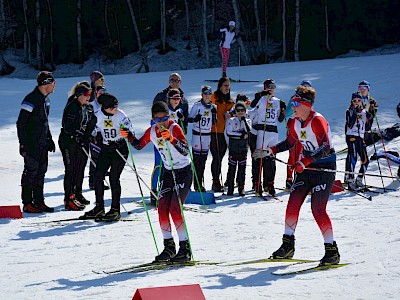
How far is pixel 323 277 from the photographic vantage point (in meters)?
6.36

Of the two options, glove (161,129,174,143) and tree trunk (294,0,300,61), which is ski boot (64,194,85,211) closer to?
glove (161,129,174,143)

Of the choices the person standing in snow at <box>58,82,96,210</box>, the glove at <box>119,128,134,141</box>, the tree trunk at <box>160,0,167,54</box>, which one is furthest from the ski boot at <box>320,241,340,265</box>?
the tree trunk at <box>160,0,167,54</box>

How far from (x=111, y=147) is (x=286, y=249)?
2.77 meters

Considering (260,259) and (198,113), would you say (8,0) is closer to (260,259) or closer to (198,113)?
(198,113)

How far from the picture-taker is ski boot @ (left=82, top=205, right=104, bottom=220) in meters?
9.22

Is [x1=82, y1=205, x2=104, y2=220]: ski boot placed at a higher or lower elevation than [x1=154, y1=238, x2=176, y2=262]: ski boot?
lower

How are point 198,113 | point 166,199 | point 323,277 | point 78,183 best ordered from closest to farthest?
point 323,277
point 166,199
point 78,183
point 198,113

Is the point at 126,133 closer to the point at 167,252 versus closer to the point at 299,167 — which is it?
the point at 167,252

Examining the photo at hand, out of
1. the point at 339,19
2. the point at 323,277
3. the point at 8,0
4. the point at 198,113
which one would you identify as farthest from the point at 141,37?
the point at 323,277

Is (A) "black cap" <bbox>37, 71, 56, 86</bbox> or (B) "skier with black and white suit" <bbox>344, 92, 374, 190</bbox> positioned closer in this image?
(A) "black cap" <bbox>37, 71, 56, 86</bbox>

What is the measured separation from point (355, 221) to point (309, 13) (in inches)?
879

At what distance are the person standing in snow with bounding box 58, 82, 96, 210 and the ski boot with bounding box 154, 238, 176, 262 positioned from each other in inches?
119

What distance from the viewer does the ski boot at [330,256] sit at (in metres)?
6.74

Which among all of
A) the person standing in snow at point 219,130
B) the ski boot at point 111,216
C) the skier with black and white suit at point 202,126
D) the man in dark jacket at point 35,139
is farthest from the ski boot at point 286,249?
the person standing in snow at point 219,130
